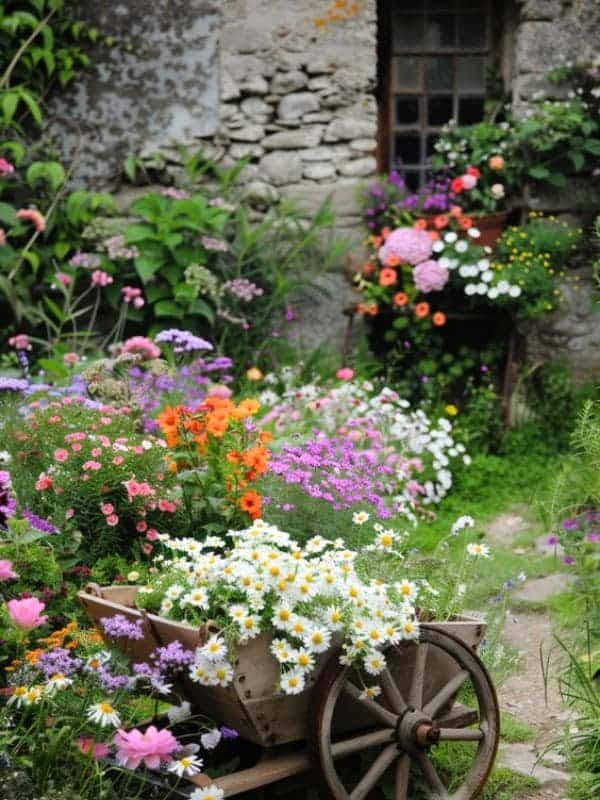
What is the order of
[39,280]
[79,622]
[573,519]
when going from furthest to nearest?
[39,280], [573,519], [79,622]

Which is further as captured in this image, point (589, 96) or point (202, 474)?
point (589, 96)

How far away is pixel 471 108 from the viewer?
282 inches

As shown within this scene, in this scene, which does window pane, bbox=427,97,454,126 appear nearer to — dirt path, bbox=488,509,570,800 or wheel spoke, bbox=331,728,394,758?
Result: dirt path, bbox=488,509,570,800

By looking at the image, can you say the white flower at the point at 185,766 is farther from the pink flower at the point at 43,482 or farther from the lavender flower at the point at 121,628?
the pink flower at the point at 43,482

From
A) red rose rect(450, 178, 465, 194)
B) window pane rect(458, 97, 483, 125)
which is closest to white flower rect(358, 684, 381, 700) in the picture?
red rose rect(450, 178, 465, 194)

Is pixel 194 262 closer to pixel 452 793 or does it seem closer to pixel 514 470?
pixel 514 470

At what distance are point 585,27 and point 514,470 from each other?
276 cm

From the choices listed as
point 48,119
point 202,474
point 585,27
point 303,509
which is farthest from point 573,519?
point 48,119

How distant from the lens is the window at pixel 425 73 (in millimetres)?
7094

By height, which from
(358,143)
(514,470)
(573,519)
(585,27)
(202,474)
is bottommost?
(514,470)

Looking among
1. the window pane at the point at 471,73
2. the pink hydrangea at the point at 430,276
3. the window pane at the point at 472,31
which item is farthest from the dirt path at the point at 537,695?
the window pane at the point at 472,31

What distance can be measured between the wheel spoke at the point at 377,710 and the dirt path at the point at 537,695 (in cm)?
50

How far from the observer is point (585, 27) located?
21.9 feet

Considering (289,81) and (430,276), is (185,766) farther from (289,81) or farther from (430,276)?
(289,81)
